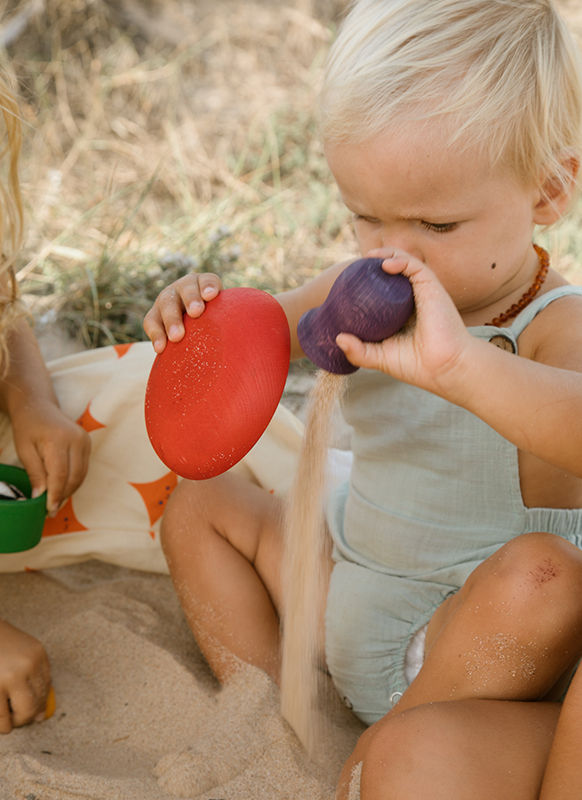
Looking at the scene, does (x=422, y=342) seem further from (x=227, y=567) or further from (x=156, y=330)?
(x=227, y=567)

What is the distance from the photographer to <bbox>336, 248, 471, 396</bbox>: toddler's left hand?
3.10ft

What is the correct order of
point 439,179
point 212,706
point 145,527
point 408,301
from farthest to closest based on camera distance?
point 145,527 < point 212,706 < point 439,179 < point 408,301

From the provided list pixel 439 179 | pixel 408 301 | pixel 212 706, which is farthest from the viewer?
pixel 212 706

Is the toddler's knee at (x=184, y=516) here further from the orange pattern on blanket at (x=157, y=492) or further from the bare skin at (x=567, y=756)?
the bare skin at (x=567, y=756)

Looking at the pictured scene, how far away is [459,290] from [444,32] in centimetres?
39

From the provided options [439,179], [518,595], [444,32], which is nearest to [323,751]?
[518,595]

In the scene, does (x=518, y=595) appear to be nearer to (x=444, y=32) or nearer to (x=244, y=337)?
(x=244, y=337)

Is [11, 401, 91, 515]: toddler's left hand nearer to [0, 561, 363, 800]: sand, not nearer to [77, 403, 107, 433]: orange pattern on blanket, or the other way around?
[77, 403, 107, 433]: orange pattern on blanket

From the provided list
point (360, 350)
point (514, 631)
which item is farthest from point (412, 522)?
point (360, 350)

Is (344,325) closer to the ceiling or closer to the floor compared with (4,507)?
closer to the ceiling

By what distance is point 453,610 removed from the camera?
110 centimetres

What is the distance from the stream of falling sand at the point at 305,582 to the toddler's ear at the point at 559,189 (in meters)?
0.47

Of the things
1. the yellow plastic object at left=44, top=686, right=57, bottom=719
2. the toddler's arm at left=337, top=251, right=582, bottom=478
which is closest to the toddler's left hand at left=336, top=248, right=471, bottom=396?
the toddler's arm at left=337, top=251, right=582, bottom=478

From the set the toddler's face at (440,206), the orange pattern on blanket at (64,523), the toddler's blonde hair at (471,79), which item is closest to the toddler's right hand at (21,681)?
the orange pattern on blanket at (64,523)
